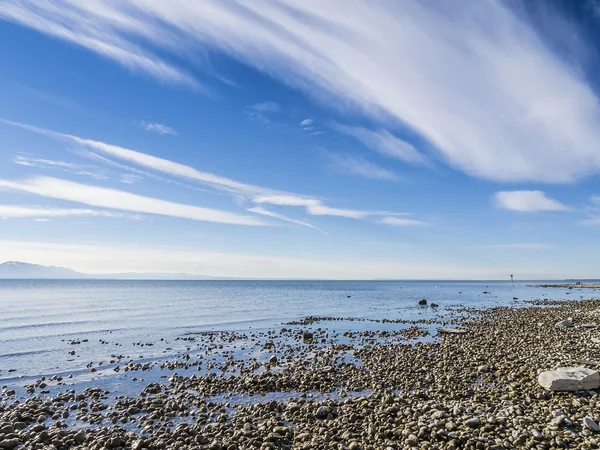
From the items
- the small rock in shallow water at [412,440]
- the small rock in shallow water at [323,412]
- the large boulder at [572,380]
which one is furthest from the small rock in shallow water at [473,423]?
the large boulder at [572,380]

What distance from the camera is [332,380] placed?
16.2 metres

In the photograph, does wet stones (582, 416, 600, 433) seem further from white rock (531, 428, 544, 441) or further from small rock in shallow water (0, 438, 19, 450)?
small rock in shallow water (0, 438, 19, 450)

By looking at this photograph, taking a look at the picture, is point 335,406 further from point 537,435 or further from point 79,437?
point 79,437

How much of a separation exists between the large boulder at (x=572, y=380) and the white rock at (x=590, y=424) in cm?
289

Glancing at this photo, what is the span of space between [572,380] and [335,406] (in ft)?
26.9

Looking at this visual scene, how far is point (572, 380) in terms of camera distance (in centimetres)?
1273

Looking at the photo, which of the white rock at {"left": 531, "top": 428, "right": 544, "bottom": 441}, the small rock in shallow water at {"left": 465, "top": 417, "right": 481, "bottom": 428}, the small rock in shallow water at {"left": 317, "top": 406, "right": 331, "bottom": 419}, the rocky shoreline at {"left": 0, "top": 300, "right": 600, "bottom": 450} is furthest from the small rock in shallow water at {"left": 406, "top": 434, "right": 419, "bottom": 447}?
the small rock in shallow water at {"left": 317, "top": 406, "right": 331, "bottom": 419}

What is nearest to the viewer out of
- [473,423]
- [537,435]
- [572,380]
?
[537,435]

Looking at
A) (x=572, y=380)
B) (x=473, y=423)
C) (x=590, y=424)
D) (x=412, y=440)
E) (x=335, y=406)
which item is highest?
(x=572, y=380)

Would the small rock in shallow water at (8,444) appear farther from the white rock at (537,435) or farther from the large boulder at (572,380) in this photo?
the large boulder at (572,380)

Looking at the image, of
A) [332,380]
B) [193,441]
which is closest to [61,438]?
[193,441]

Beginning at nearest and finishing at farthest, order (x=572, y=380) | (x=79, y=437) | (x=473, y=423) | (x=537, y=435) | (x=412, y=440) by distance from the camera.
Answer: (x=537, y=435)
(x=412, y=440)
(x=473, y=423)
(x=79, y=437)
(x=572, y=380)

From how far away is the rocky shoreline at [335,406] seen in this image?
33.5 ft

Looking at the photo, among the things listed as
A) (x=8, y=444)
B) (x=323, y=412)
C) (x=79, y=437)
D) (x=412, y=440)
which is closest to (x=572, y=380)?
(x=412, y=440)
